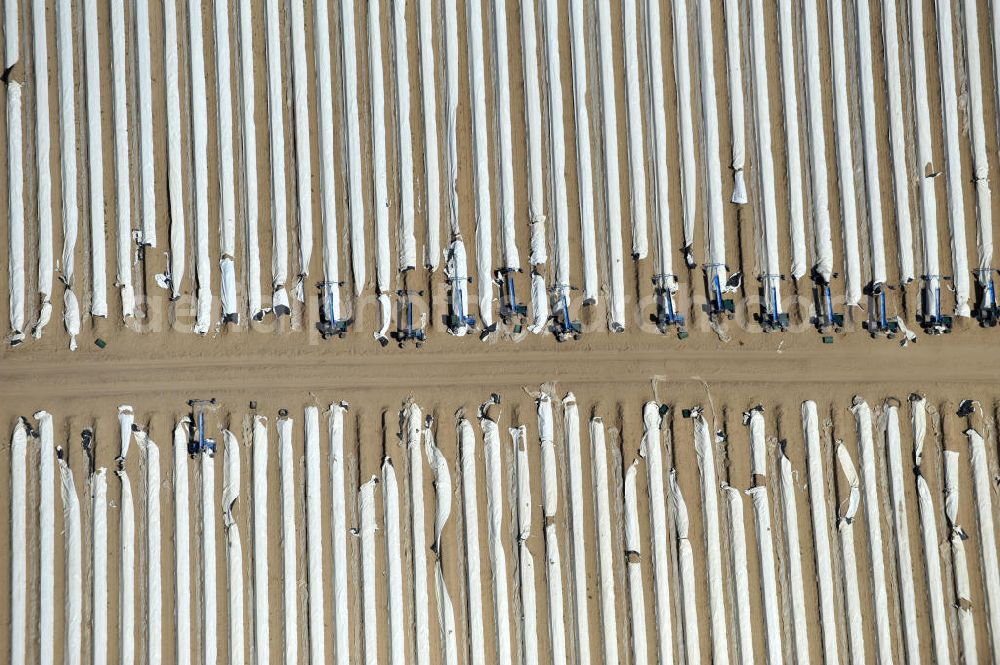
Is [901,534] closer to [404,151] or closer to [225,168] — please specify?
[404,151]

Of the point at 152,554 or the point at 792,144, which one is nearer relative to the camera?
the point at 152,554

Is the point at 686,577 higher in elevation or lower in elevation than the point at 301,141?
lower

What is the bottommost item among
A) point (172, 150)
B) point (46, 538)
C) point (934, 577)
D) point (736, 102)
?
point (934, 577)

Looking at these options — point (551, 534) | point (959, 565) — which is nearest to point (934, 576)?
point (959, 565)

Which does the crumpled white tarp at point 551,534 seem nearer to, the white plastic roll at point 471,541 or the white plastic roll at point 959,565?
Answer: the white plastic roll at point 471,541

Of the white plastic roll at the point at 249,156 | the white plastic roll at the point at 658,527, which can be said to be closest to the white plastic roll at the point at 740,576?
the white plastic roll at the point at 658,527

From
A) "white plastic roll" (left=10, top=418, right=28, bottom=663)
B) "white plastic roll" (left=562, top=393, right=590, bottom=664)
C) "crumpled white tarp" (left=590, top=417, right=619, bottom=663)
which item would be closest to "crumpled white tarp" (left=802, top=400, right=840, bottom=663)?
"crumpled white tarp" (left=590, top=417, right=619, bottom=663)

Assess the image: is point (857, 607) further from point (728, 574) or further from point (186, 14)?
point (186, 14)

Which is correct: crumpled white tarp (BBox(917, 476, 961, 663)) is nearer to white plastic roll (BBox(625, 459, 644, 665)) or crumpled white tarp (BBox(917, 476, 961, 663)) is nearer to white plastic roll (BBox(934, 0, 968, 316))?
white plastic roll (BBox(934, 0, 968, 316))

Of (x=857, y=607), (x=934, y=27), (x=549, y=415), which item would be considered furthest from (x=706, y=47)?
(x=857, y=607)
